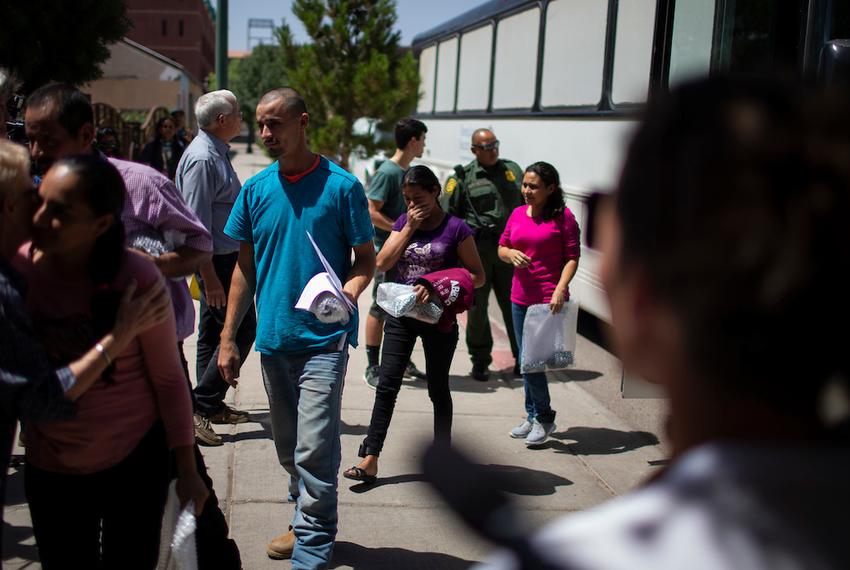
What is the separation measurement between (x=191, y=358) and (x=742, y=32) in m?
4.97

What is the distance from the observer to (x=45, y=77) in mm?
15109

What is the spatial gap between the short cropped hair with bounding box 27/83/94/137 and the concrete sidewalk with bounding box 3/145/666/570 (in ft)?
5.13

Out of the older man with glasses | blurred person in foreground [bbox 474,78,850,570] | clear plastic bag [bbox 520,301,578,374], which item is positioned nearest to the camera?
blurred person in foreground [bbox 474,78,850,570]

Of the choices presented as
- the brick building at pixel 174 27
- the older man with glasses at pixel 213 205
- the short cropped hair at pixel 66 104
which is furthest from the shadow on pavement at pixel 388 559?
the brick building at pixel 174 27

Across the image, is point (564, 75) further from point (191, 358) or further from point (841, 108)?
point (841, 108)

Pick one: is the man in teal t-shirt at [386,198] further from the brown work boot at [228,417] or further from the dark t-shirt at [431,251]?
the dark t-shirt at [431,251]

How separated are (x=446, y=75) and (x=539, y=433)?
35.9 ft

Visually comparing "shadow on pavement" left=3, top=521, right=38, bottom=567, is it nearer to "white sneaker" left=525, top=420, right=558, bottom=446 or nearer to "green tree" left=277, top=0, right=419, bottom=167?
"white sneaker" left=525, top=420, right=558, bottom=446

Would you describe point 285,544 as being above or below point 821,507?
below

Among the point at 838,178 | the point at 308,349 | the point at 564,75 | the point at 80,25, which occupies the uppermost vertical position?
the point at 80,25

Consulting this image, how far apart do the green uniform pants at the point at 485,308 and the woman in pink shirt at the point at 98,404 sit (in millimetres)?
4736

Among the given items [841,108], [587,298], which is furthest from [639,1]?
[841,108]

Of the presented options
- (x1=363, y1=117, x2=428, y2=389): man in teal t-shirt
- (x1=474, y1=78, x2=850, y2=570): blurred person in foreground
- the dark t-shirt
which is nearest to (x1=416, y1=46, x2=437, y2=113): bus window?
(x1=363, y1=117, x2=428, y2=389): man in teal t-shirt

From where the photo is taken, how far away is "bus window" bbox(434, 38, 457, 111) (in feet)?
49.7
